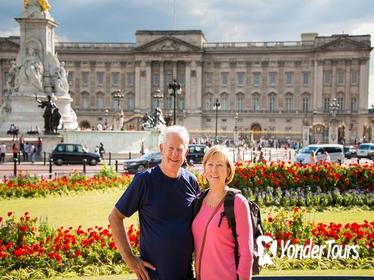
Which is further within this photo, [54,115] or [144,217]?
[54,115]

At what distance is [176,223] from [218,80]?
3412 inches

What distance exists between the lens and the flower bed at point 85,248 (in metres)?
8.10

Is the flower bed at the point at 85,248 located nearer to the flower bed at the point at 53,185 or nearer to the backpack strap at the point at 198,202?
the backpack strap at the point at 198,202

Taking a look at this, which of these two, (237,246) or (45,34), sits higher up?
(45,34)

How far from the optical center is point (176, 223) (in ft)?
15.0

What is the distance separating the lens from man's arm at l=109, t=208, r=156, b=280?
14.8 ft

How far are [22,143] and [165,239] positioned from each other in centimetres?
2961

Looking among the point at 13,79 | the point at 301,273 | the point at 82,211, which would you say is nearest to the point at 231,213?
the point at 301,273

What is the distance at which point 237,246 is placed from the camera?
4410 mm

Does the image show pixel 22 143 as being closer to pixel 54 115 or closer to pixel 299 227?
pixel 54 115

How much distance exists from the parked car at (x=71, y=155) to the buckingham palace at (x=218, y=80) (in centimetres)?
5396

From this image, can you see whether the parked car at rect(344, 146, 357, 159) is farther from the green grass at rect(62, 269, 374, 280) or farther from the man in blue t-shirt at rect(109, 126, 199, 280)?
the man in blue t-shirt at rect(109, 126, 199, 280)

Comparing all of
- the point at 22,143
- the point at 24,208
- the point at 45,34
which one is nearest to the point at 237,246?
the point at 24,208
